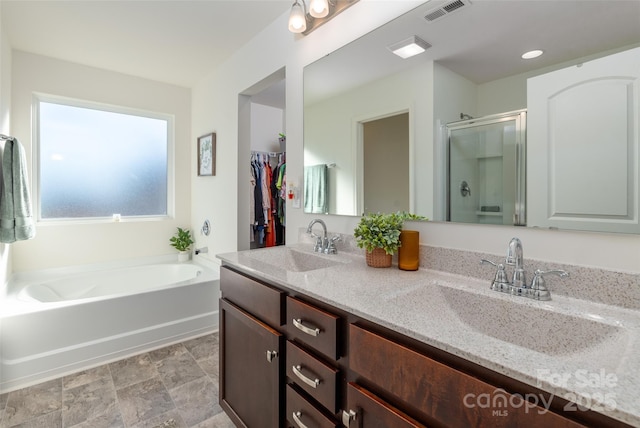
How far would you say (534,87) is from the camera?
1.03 meters

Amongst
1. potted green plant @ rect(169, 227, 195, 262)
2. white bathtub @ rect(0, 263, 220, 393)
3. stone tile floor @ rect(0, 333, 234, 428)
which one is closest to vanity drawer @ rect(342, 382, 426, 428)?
stone tile floor @ rect(0, 333, 234, 428)

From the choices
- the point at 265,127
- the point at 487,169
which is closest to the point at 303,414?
the point at 487,169

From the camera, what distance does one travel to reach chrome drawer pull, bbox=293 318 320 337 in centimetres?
97

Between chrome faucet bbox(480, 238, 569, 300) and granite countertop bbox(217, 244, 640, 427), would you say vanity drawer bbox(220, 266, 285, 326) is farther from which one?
chrome faucet bbox(480, 238, 569, 300)

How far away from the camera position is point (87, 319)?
2.17 meters

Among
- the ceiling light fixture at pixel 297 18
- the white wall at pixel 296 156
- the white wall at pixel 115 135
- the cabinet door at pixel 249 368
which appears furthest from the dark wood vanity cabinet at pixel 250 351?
the white wall at pixel 115 135

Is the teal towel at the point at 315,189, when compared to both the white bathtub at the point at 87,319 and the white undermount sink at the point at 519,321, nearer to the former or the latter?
the white undermount sink at the point at 519,321

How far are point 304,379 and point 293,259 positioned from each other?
0.79 meters

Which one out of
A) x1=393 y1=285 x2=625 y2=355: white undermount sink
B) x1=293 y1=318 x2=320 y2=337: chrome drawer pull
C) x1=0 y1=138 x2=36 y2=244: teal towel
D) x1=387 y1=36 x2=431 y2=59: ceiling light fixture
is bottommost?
x1=293 y1=318 x2=320 y2=337: chrome drawer pull

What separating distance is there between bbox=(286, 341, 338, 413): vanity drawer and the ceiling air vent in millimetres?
1405

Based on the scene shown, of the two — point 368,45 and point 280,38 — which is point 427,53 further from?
point 280,38

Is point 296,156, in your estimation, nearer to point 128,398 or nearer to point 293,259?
point 293,259

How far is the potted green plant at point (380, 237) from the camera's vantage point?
51.1 inches

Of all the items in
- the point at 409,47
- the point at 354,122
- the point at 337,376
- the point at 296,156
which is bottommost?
the point at 337,376
